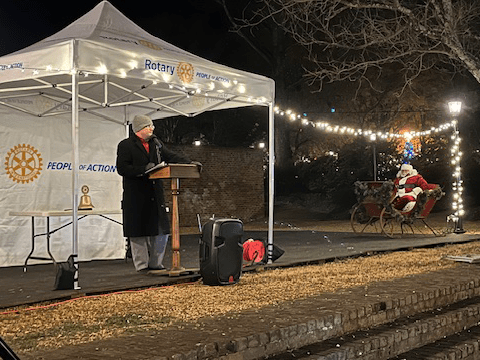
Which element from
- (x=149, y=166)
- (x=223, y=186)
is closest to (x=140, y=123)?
(x=149, y=166)

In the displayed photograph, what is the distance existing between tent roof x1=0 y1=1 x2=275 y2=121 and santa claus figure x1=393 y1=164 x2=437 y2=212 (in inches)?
212

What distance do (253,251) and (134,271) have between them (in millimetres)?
1459

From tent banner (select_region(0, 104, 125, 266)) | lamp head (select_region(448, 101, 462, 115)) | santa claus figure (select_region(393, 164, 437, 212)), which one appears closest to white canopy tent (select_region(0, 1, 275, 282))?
tent banner (select_region(0, 104, 125, 266))

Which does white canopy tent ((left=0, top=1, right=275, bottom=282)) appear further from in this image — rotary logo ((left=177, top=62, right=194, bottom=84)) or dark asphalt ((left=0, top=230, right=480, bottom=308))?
dark asphalt ((left=0, top=230, right=480, bottom=308))

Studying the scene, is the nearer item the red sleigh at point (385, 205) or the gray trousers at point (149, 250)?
the gray trousers at point (149, 250)

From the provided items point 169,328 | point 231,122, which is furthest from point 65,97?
point 231,122

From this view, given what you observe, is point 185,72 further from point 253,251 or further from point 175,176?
point 253,251

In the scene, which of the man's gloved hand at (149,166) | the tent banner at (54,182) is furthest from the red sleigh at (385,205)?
the man's gloved hand at (149,166)

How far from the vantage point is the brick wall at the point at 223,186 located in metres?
22.1

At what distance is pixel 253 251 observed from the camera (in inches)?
337

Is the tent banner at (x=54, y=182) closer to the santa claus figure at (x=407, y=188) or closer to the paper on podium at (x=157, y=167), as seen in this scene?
the paper on podium at (x=157, y=167)

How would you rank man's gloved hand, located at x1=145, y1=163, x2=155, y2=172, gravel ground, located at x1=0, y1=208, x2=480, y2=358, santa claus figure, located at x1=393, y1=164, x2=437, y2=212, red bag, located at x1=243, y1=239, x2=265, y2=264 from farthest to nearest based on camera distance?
1. santa claus figure, located at x1=393, y1=164, x2=437, y2=212
2. red bag, located at x1=243, y1=239, x2=265, y2=264
3. man's gloved hand, located at x1=145, y1=163, x2=155, y2=172
4. gravel ground, located at x1=0, y1=208, x2=480, y2=358

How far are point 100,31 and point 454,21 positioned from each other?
24.1 ft

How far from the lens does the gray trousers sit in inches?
315
